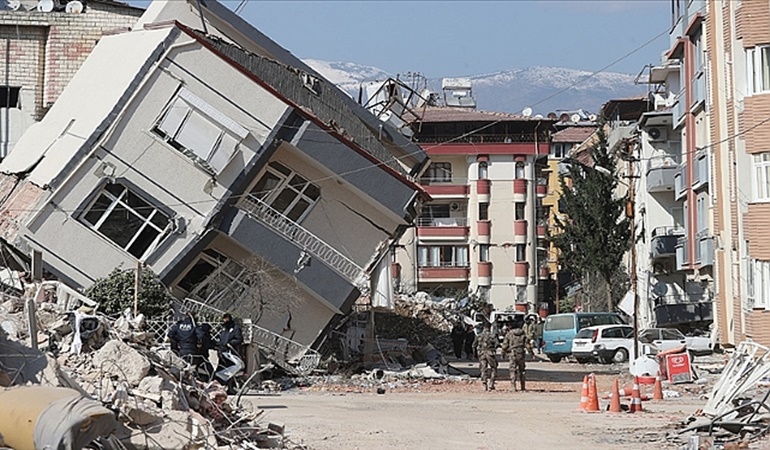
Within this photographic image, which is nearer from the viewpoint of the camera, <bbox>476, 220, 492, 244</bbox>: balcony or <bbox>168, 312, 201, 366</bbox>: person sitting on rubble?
<bbox>168, 312, 201, 366</bbox>: person sitting on rubble

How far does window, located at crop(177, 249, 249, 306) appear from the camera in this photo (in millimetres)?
32688

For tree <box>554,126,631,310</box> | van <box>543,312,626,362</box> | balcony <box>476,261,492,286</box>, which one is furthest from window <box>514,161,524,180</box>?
van <box>543,312,626,362</box>

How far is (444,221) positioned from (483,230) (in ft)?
8.77

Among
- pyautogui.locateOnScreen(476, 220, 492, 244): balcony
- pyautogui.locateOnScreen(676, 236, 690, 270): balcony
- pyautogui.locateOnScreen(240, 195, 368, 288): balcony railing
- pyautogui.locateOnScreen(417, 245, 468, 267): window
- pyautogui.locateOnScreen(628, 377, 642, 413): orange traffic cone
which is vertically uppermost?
pyautogui.locateOnScreen(476, 220, 492, 244): balcony

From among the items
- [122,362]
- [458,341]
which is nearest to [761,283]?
[458,341]

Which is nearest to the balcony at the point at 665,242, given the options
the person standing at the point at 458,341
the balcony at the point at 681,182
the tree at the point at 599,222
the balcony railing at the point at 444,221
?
the balcony at the point at 681,182

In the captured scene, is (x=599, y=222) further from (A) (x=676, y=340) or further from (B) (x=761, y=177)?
(B) (x=761, y=177)

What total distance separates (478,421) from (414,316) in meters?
33.1

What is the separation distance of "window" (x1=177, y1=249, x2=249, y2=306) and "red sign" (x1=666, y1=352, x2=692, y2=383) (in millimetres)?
11261

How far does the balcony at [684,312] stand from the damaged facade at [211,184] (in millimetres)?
22628

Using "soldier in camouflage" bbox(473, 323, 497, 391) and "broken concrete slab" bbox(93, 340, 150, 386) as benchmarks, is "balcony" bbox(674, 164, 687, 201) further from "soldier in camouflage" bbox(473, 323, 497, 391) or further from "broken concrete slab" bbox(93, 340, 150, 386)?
"broken concrete slab" bbox(93, 340, 150, 386)

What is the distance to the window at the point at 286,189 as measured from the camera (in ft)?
111

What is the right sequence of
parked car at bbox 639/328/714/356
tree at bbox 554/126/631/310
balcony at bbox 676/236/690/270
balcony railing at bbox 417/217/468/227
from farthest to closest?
balcony railing at bbox 417/217/468/227, tree at bbox 554/126/631/310, balcony at bbox 676/236/690/270, parked car at bbox 639/328/714/356

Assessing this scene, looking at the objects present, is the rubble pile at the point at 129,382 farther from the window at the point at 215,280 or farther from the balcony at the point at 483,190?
the balcony at the point at 483,190
